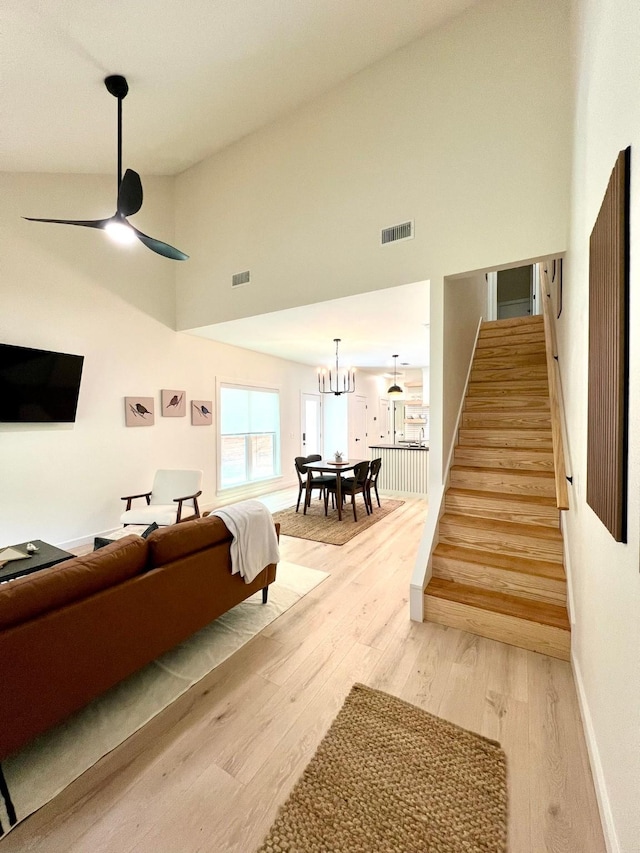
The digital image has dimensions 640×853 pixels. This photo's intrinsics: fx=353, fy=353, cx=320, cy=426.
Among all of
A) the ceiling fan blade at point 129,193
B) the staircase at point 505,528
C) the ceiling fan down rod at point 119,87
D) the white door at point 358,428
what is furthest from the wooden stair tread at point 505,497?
the white door at point 358,428

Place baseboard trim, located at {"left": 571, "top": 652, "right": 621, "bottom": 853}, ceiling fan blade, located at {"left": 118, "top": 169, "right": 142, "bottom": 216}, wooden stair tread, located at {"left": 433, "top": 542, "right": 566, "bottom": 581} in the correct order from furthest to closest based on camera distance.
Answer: ceiling fan blade, located at {"left": 118, "top": 169, "right": 142, "bottom": 216} → wooden stair tread, located at {"left": 433, "top": 542, "right": 566, "bottom": 581} → baseboard trim, located at {"left": 571, "top": 652, "right": 621, "bottom": 853}

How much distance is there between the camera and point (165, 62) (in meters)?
2.89

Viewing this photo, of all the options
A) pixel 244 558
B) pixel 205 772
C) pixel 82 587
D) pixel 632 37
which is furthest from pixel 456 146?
pixel 205 772

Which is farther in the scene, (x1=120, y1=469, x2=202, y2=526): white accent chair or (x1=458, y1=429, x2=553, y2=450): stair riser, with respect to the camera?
(x1=120, y1=469, x2=202, y2=526): white accent chair

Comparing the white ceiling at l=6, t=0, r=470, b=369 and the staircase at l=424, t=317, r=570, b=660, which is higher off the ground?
the white ceiling at l=6, t=0, r=470, b=369

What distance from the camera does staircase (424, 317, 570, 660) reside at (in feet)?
8.06

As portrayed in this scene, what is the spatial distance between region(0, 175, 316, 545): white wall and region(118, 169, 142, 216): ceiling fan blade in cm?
169

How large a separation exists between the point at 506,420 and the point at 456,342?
1016 millimetres

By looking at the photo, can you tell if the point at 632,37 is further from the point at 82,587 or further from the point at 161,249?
the point at 161,249

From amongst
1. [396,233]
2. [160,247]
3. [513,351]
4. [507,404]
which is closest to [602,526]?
[507,404]

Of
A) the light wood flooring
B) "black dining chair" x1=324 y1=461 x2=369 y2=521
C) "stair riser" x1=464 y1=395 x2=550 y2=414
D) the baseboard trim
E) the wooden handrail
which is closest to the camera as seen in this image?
the baseboard trim

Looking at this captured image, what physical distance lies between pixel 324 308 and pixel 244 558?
283 centimetres

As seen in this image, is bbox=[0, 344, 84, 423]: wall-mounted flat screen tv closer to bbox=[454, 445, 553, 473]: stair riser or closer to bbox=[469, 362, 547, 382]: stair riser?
bbox=[454, 445, 553, 473]: stair riser

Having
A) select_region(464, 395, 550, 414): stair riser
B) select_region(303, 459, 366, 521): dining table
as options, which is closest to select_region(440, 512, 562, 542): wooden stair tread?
select_region(464, 395, 550, 414): stair riser
